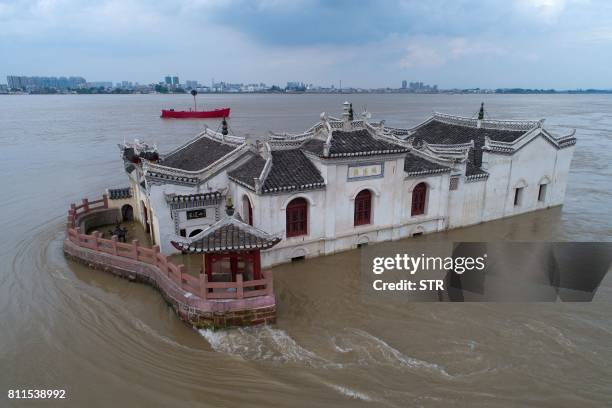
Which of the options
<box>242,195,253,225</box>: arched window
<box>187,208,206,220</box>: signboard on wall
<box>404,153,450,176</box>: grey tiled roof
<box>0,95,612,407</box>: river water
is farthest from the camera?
<box>404,153,450,176</box>: grey tiled roof

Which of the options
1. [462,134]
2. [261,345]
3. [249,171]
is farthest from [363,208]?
[462,134]

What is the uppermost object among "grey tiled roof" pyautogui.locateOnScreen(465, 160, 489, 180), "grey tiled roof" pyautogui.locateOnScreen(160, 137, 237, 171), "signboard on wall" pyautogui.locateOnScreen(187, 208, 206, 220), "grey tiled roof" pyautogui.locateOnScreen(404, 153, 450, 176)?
"grey tiled roof" pyautogui.locateOnScreen(160, 137, 237, 171)

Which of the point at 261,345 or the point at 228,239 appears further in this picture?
the point at 261,345

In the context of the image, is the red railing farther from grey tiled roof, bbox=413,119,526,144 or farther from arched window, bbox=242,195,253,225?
grey tiled roof, bbox=413,119,526,144

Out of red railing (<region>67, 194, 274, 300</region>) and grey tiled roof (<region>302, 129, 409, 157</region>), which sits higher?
grey tiled roof (<region>302, 129, 409, 157</region>)

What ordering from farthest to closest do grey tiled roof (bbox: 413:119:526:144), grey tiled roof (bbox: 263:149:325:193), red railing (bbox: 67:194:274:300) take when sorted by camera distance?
grey tiled roof (bbox: 413:119:526:144) → grey tiled roof (bbox: 263:149:325:193) → red railing (bbox: 67:194:274:300)

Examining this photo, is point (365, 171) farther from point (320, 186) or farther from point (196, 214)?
point (196, 214)

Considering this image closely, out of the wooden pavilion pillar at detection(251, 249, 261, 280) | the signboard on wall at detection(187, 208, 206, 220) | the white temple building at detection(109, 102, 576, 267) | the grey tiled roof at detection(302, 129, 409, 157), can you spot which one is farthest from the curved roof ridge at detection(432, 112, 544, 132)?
the wooden pavilion pillar at detection(251, 249, 261, 280)
